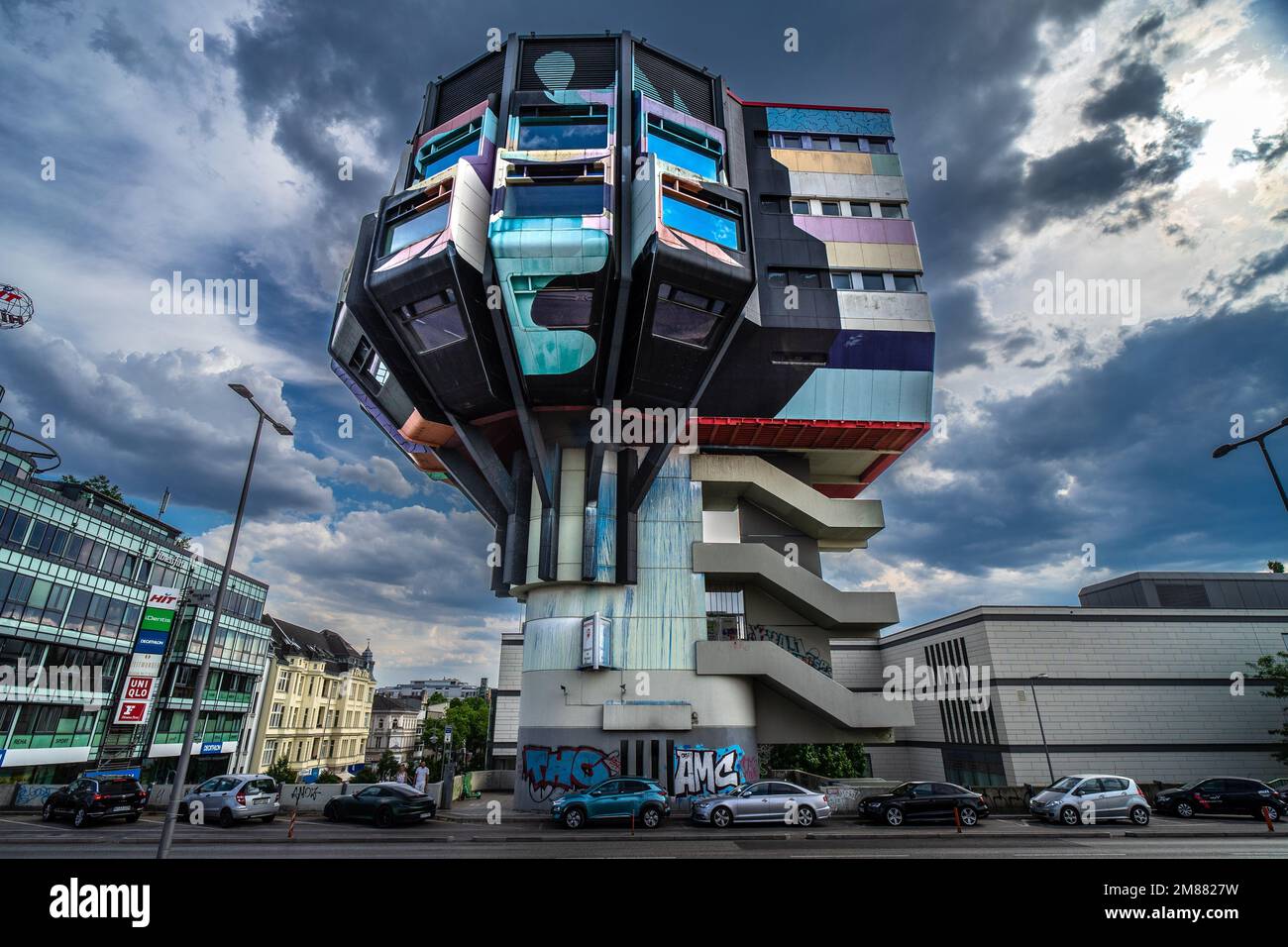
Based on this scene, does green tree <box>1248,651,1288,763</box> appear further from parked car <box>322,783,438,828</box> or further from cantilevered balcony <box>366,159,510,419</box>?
cantilevered balcony <box>366,159,510,419</box>

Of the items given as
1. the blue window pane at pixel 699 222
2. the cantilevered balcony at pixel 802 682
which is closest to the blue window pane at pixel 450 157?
the blue window pane at pixel 699 222

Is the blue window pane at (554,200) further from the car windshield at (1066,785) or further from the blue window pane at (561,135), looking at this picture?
the car windshield at (1066,785)

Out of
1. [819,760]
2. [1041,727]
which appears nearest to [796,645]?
[1041,727]

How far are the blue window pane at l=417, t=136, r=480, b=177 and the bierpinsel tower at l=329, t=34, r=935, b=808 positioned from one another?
0.18 meters

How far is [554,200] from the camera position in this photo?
2648 cm

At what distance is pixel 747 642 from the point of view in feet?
95.3

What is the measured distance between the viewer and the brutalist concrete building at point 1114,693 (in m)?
39.6

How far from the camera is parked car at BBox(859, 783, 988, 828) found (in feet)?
70.7

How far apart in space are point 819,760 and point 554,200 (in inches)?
1843

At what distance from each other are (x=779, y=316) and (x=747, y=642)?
1654 cm

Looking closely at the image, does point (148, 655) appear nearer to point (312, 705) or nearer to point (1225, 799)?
point (312, 705)

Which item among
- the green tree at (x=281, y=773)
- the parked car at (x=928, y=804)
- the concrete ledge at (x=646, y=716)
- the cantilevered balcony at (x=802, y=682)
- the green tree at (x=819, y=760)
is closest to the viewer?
the parked car at (x=928, y=804)

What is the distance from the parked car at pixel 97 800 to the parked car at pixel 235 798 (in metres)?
1.92
